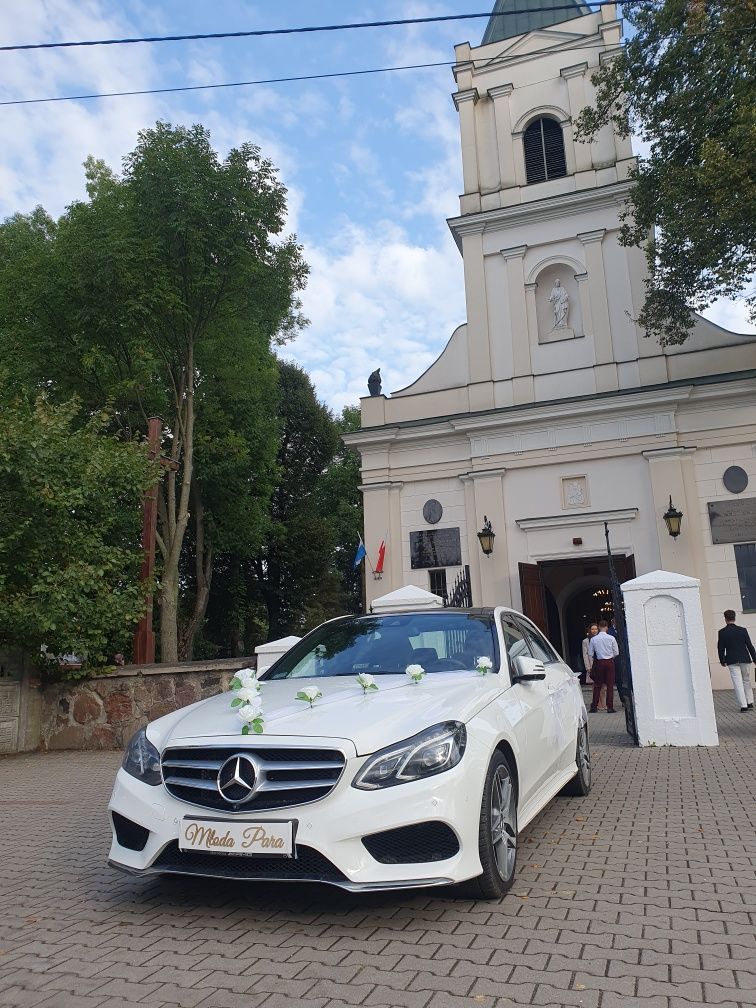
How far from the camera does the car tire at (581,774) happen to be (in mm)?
6332

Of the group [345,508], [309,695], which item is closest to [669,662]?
[309,695]

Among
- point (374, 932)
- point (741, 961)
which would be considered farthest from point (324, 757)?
point (741, 961)

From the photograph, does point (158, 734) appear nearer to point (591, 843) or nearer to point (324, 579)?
point (591, 843)

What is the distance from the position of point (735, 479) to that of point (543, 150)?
11.1 meters

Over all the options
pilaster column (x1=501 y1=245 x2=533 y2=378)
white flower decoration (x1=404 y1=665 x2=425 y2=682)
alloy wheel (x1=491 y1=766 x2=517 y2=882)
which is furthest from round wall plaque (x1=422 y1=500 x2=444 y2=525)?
alloy wheel (x1=491 y1=766 x2=517 y2=882)

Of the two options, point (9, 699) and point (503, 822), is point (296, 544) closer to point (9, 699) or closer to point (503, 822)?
point (9, 699)

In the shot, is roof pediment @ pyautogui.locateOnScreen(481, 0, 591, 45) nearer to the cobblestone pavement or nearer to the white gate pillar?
the white gate pillar

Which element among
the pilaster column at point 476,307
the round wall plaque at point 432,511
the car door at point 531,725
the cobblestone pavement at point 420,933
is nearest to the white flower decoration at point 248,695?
the cobblestone pavement at point 420,933

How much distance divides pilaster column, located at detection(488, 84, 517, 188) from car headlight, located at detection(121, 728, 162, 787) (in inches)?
855

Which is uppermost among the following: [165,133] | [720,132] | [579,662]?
[165,133]

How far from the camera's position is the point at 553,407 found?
2005 centimetres

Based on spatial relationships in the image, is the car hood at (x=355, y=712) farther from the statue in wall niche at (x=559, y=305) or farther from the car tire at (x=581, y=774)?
the statue in wall niche at (x=559, y=305)

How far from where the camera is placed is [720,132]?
557 inches

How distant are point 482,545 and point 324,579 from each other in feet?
48.8
